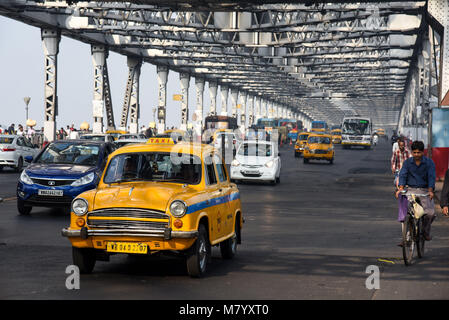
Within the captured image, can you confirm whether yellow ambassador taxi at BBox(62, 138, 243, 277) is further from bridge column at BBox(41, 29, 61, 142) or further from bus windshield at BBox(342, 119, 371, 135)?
bus windshield at BBox(342, 119, 371, 135)

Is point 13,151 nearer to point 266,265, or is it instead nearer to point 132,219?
point 266,265

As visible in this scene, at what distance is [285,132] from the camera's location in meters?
102

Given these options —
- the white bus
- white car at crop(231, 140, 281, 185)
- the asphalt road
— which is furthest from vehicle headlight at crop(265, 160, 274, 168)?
the white bus

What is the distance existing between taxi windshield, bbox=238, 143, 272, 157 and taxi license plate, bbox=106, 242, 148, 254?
20829 mm

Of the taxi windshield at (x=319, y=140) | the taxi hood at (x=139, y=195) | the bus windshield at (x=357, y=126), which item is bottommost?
the taxi hood at (x=139, y=195)

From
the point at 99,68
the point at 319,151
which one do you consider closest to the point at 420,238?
the point at 319,151

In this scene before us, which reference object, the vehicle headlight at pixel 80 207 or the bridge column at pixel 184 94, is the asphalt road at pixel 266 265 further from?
the bridge column at pixel 184 94

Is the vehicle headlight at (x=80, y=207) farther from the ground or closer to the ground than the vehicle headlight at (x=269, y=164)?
farther from the ground

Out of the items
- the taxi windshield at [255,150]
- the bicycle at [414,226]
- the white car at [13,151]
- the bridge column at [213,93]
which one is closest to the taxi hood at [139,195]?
the bicycle at [414,226]

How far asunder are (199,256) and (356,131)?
6937 cm

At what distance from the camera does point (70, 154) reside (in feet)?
59.0

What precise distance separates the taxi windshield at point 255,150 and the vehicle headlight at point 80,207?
20.6 metres

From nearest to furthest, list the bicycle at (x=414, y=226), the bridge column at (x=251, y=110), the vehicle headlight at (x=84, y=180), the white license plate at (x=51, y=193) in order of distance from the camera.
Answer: the bicycle at (x=414, y=226), the white license plate at (x=51, y=193), the vehicle headlight at (x=84, y=180), the bridge column at (x=251, y=110)

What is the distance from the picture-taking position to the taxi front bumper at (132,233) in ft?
29.7
